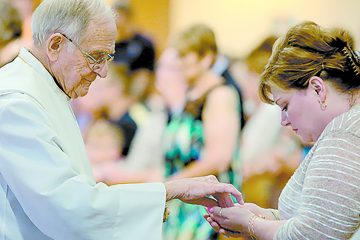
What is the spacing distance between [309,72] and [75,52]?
58 centimetres

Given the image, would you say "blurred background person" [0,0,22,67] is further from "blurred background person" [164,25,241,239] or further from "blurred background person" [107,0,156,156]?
"blurred background person" [164,25,241,239]

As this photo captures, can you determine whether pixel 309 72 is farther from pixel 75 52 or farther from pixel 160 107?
pixel 160 107

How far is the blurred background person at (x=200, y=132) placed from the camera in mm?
3656

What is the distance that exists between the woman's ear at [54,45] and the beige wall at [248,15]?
2.10 m

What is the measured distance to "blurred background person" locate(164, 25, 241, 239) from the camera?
366cm

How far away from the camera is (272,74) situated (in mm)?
1932

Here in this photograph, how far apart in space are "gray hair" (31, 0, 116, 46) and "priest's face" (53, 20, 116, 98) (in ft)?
0.05

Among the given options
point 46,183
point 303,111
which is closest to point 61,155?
point 46,183

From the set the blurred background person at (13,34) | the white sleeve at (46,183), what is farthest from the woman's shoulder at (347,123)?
the blurred background person at (13,34)

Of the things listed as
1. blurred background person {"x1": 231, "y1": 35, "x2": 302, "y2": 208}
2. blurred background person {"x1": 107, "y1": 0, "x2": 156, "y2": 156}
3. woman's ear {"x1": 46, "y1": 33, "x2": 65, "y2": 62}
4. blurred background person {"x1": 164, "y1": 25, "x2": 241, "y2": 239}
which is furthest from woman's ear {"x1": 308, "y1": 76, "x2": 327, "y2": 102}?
blurred background person {"x1": 107, "y1": 0, "x2": 156, "y2": 156}

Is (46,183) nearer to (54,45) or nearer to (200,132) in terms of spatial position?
(54,45)

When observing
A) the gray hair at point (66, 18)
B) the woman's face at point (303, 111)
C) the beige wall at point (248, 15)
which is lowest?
the beige wall at point (248, 15)

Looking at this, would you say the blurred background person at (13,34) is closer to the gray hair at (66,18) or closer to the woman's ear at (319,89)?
the gray hair at (66,18)

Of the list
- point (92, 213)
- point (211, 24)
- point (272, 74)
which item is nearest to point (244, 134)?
point (211, 24)
